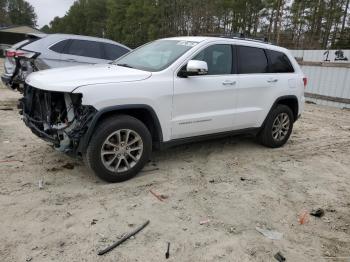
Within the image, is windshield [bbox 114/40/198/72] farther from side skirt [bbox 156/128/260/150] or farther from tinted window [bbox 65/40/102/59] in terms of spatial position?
tinted window [bbox 65/40/102/59]

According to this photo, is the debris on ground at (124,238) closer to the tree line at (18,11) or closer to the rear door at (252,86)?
the rear door at (252,86)

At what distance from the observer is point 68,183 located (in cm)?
428

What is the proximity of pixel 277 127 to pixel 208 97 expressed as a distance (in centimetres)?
191

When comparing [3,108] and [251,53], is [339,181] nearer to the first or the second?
[251,53]

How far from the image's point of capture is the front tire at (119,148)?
404 centimetres

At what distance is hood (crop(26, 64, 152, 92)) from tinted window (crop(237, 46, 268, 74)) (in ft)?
5.64

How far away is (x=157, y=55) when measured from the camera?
503 centimetres

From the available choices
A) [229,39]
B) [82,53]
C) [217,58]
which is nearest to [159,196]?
[217,58]

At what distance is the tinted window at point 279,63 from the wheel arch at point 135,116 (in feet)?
8.15

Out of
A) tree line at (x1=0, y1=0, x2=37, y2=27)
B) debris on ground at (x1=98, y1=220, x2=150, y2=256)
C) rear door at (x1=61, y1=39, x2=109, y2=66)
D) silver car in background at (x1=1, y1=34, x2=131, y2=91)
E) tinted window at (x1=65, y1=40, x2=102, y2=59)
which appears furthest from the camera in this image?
tree line at (x1=0, y1=0, x2=37, y2=27)

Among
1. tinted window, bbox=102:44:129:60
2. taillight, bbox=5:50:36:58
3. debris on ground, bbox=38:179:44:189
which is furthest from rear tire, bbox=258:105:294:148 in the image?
taillight, bbox=5:50:36:58

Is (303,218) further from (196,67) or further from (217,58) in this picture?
(217,58)

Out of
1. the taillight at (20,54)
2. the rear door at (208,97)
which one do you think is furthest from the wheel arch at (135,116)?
the taillight at (20,54)

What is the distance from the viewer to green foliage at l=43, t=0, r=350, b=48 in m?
24.9
